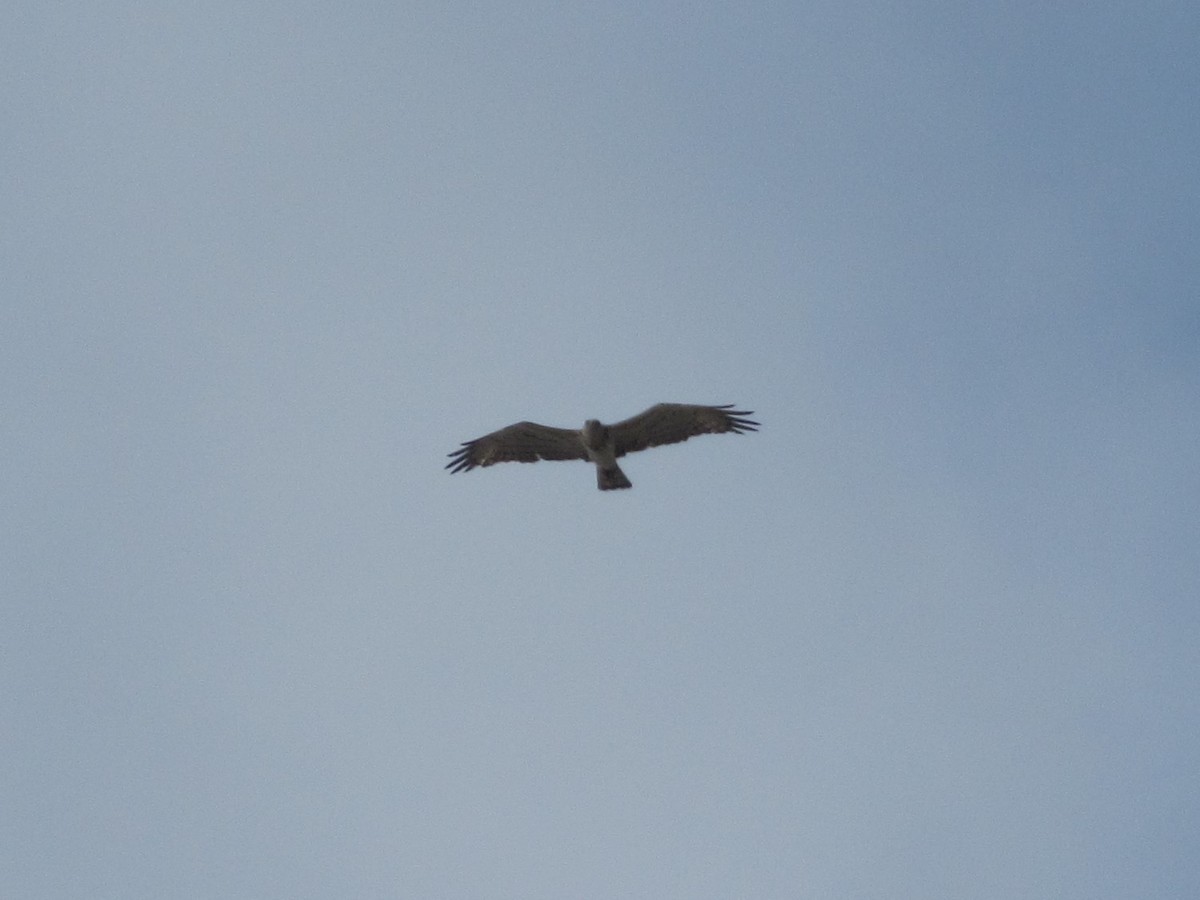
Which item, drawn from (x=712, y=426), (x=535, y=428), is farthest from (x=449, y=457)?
(x=712, y=426)

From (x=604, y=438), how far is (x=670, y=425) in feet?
4.22

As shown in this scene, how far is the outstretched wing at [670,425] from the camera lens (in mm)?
23594

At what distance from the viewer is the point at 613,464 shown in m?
23.5

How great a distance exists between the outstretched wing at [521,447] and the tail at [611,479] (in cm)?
69

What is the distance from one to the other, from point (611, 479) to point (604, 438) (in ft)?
2.26

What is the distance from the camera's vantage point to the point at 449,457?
80.9ft

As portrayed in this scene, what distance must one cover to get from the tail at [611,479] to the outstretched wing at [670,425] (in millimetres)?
381

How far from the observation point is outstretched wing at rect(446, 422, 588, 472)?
24.0 meters

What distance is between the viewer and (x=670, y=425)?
24.0 m

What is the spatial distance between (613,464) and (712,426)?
1827mm

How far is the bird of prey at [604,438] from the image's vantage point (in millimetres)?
23469

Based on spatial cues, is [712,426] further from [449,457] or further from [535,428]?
[449,457]

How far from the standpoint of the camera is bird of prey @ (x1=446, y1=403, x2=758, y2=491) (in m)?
23.5

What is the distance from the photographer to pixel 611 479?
2344 centimetres
